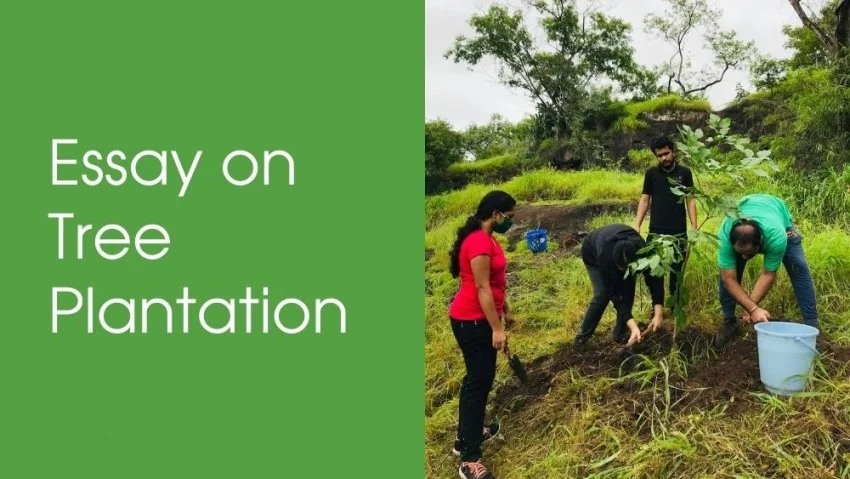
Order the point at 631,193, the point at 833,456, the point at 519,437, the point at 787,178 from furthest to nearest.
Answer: the point at 631,193, the point at 787,178, the point at 519,437, the point at 833,456

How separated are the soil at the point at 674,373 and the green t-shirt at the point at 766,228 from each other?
0.54 m

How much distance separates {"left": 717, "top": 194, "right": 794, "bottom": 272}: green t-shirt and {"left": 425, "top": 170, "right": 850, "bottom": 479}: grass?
1.92 feet

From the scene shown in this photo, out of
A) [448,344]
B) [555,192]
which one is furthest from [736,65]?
[448,344]

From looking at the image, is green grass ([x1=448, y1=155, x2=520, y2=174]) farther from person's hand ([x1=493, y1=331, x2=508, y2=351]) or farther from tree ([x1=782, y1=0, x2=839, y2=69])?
person's hand ([x1=493, y1=331, x2=508, y2=351])

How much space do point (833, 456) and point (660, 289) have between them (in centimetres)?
112

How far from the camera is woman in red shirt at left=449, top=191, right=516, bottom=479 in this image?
2672mm

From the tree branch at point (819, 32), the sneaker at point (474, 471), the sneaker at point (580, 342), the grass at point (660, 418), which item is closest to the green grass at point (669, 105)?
the tree branch at point (819, 32)

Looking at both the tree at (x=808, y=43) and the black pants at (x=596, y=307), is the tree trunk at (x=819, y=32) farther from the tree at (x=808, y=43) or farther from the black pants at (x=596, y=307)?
the black pants at (x=596, y=307)

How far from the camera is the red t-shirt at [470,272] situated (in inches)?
105

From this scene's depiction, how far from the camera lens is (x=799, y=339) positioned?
2650 millimetres

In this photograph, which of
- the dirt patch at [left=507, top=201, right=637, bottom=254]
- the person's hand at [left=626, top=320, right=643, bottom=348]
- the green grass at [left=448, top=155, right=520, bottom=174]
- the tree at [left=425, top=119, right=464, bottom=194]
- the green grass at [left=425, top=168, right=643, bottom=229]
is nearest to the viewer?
the person's hand at [left=626, top=320, right=643, bottom=348]

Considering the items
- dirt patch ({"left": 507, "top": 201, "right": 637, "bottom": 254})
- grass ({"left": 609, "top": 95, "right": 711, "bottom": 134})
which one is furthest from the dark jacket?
grass ({"left": 609, "top": 95, "right": 711, "bottom": 134})

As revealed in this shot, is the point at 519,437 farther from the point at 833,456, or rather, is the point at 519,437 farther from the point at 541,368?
the point at 833,456

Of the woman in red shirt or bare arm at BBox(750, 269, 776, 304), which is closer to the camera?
the woman in red shirt
